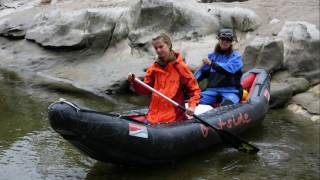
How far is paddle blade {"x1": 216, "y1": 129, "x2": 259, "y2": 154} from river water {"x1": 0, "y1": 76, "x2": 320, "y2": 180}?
0.13 meters

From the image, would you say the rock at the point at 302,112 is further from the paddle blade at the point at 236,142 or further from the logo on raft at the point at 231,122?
the paddle blade at the point at 236,142

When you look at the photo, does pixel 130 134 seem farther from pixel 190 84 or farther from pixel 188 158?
pixel 188 158

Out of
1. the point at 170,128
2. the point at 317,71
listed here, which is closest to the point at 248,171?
the point at 170,128

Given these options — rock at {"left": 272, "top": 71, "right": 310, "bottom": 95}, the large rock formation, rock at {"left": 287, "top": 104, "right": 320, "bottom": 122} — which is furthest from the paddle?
rock at {"left": 272, "top": 71, "right": 310, "bottom": 95}

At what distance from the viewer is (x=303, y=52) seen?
9.16 metres

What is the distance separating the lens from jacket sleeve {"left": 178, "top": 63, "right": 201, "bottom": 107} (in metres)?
6.11

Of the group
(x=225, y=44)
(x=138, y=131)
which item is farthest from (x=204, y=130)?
(x=225, y=44)

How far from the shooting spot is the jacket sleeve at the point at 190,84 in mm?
6113

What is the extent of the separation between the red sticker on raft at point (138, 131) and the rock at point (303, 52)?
4.28 m

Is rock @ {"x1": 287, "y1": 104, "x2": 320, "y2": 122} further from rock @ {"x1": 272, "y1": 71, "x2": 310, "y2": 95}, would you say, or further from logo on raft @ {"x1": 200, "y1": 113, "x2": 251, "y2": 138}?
logo on raft @ {"x1": 200, "y1": 113, "x2": 251, "y2": 138}

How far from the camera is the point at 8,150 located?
6723 millimetres

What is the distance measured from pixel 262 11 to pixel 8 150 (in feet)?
20.5

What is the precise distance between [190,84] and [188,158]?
0.89 meters

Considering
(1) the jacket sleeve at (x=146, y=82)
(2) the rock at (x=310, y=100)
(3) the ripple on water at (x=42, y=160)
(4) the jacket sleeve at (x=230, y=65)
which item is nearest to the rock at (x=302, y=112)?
(2) the rock at (x=310, y=100)
